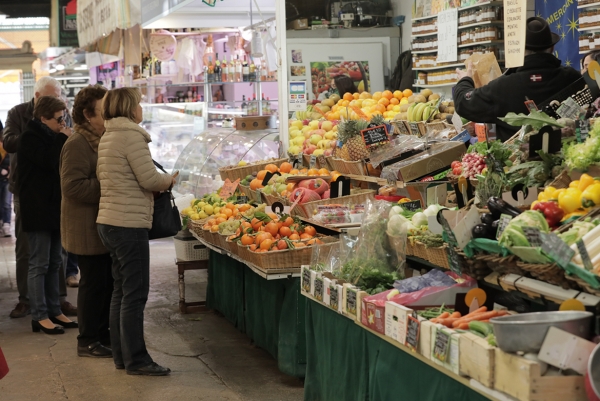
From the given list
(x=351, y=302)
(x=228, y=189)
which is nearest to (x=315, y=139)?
(x=228, y=189)

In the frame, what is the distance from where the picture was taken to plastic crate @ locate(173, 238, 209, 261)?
7750mm

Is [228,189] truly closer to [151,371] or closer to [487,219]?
[151,371]

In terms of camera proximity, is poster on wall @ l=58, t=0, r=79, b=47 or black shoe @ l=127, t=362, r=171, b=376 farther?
poster on wall @ l=58, t=0, r=79, b=47

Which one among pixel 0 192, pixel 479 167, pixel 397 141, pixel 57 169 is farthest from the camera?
pixel 0 192

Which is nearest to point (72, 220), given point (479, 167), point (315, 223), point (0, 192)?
point (315, 223)

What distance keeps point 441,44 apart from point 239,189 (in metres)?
2.91

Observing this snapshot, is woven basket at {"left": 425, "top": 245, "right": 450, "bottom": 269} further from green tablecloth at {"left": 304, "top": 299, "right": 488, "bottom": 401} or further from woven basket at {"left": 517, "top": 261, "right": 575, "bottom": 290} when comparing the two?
woven basket at {"left": 517, "top": 261, "right": 575, "bottom": 290}

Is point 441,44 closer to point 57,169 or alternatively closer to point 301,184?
point 301,184

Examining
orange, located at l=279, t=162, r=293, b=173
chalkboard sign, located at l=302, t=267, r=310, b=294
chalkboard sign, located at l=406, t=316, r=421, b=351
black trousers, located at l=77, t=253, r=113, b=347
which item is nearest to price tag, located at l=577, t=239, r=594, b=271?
chalkboard sign, located at l=406, t=316, r=421, b=351

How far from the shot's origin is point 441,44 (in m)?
9.15

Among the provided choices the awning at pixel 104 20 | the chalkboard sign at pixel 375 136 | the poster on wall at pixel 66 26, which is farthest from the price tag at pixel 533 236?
the poster on wall at pixel 66 26

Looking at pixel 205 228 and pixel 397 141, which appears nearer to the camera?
pixel 397 141

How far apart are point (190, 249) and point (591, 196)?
5027mm

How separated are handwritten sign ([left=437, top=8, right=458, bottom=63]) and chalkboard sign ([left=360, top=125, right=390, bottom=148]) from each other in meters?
3.02
